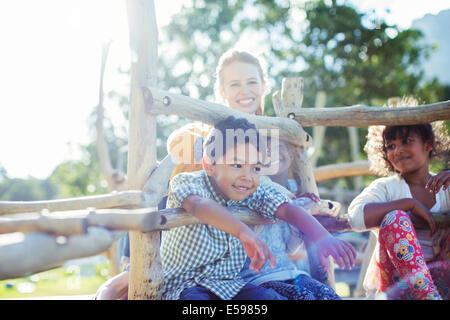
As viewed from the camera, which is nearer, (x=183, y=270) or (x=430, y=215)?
(x=183, y=270)

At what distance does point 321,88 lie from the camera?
12828 mm

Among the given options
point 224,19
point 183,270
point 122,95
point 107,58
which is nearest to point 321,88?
point 224,19

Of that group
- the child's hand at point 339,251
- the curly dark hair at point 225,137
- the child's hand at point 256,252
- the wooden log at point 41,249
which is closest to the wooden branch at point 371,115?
the curly dark hair at point 225,137

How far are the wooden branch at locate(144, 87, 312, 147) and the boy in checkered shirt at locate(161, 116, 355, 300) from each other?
14 centimetres

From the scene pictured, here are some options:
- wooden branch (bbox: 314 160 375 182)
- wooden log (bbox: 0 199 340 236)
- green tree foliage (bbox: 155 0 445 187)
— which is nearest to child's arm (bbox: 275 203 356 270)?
wooden log (bbox: 0 199 340 236)

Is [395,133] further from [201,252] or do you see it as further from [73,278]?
[73,278]

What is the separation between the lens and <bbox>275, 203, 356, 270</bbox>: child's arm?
1.35 metres

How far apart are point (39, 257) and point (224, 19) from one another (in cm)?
1500

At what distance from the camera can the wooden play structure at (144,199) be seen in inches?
34.4

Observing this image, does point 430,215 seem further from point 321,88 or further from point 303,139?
point 321,88

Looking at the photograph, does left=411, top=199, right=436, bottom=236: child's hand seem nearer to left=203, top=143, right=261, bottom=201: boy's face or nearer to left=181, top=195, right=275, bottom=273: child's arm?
left=203, top=143, right=261, bottom=201: boy's face

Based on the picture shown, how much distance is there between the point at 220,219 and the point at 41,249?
2.09 feet

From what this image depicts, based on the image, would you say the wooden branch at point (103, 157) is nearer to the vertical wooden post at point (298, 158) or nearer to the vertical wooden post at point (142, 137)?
the vertical wooden post at point (298, 158)

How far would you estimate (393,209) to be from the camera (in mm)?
1802
